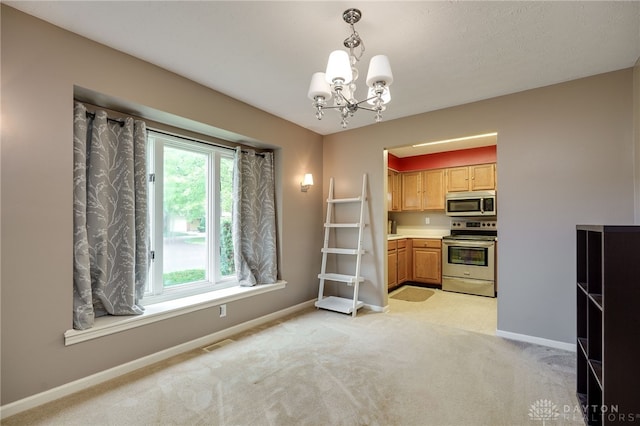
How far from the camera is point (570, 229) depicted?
268 centimetres

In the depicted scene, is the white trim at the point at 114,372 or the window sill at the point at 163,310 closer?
the white trim at the point at 114,372

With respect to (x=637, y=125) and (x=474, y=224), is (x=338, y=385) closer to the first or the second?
(x=637, y=125)

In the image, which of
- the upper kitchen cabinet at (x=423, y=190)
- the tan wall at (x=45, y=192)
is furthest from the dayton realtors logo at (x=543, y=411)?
the upper kitchen cabinet at (x=423, y=190)

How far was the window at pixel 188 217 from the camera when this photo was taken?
2.79 meters

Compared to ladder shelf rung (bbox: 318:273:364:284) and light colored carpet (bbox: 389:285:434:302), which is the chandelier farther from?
light colored carpet (bbox: 389:285:434:302)

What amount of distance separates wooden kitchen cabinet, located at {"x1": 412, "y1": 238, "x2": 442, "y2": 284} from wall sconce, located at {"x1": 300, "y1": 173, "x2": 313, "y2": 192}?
8.32ft

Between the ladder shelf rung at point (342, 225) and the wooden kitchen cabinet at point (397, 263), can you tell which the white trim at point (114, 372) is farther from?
the wooden kitchen cabinet at point (397, 263)

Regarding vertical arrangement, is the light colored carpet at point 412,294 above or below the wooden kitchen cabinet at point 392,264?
below

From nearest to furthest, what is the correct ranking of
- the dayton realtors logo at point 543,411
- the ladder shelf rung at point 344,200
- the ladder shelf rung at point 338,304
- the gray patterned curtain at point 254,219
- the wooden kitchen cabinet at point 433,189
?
the dayton realtors logo at point 543,411 < the gray patterned curtain at point 254,219 < the ladder shelf rung at point 338,304 < the ladder shelf rung at point 344,200 < the wooden kitchen cabinet at point 433,189

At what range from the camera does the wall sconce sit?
3953mm

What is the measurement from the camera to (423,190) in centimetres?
558

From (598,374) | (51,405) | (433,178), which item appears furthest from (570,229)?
(51,405)

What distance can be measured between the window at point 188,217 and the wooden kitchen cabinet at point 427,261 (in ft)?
11.1

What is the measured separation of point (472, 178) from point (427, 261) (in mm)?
1630
